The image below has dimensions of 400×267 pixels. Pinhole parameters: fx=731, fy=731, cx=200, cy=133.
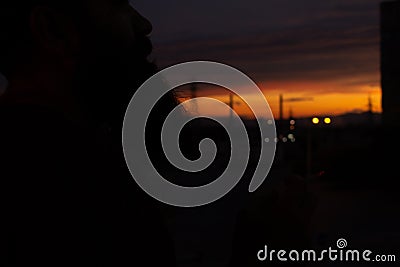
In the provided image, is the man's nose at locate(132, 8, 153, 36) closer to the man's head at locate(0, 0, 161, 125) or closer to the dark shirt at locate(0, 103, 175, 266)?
the man's head at locate(0, 0, 161, 125)

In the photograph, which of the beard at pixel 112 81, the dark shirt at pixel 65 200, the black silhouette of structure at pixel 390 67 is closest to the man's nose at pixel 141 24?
the beard at pixel 112 81

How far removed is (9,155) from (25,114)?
54 mm

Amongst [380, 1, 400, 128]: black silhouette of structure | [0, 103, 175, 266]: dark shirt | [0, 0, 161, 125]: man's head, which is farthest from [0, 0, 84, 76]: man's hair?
[380, 1, 400, 128]: black silhouette of structure

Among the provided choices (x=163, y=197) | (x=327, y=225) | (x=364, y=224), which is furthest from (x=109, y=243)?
(x=364, y=224)

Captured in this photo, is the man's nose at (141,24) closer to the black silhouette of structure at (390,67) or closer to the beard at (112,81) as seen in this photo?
the beard at (112,81)

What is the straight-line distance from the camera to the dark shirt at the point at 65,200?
711mm

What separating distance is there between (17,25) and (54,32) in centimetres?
4

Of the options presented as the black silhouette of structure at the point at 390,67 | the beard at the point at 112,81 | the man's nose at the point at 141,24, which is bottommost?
the beard at the point at 112,81

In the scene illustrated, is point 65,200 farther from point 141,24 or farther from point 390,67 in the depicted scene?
point 390,67

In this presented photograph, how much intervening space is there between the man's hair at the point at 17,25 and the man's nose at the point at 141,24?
0.33 feet

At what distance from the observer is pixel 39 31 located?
817 mm

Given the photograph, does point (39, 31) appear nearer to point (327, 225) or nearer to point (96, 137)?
point (96, 137)

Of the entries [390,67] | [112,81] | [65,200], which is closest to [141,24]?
[112,81]

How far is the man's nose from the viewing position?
91cm
